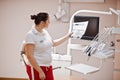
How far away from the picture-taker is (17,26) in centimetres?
413

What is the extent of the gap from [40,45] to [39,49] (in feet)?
0.17

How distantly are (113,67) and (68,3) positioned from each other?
128cm

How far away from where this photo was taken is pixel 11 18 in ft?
13.6

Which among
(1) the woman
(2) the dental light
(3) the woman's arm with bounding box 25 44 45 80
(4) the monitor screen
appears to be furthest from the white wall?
(3) the woman's arm with bounding box 25 44 45 80

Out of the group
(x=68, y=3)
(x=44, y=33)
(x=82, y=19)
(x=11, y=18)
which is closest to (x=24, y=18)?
(x=11, y=18)

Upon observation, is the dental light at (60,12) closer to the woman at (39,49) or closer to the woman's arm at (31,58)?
the woman at (39,49)

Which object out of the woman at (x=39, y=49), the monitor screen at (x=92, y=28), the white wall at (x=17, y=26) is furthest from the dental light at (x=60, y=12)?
the woman at (x=39, y=49)

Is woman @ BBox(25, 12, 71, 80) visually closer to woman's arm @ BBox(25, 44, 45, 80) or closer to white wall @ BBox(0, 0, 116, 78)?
woman's arm @ BBox(25, 44, 45, 80)

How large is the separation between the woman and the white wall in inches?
58.0

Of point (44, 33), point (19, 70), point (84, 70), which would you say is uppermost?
point (44, 33)

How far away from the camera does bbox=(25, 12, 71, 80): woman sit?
2.33m

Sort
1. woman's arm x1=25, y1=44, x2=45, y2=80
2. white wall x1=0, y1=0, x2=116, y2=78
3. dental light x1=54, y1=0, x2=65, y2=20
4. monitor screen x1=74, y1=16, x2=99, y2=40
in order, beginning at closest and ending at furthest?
woman's arm x1=25, y1=44, x2=45, y2=80 < monitor screen x1=74, y1=16, x2=99, y2=40 < dental light x1=54, y1=0, x2=65, y2=20 < white wall x1=0, y1=0, x2=116, y2=78

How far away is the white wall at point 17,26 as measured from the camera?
3957 mm

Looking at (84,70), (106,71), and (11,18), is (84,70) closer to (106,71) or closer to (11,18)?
(106,71)
